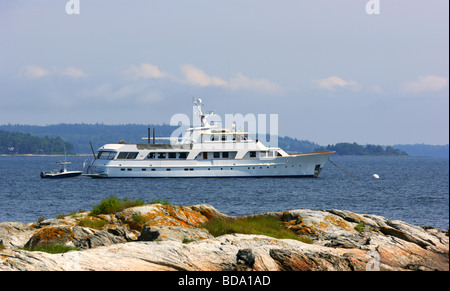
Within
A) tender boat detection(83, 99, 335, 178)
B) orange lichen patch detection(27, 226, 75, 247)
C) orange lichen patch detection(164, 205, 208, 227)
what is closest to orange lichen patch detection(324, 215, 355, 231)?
orange lichen patch detection(164, 205, 208, 227)

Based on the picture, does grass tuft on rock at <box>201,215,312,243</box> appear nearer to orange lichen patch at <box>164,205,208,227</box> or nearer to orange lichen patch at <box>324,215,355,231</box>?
orange lichen patch at <box>164,205,208,227</box>

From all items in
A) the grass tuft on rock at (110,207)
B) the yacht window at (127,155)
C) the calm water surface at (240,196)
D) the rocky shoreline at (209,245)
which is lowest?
the calm water surface at (240,196)

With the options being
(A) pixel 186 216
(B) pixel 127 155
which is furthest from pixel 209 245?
(B) pixel 127 155

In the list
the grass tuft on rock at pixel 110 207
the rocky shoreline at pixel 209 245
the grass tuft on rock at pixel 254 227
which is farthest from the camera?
the grass tuft on rock at pixel 110 207

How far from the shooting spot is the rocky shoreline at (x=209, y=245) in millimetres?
10547

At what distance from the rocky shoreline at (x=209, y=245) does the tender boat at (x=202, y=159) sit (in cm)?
3757

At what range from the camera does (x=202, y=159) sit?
5503 cm

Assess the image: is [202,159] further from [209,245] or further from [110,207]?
[209,245]

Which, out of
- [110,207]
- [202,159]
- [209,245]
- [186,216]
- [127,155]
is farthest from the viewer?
[127,155]

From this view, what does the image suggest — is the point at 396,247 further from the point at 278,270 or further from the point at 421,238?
the point at 278,270

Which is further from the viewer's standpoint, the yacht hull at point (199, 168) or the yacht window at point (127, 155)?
the yacht window at point (127, 155)

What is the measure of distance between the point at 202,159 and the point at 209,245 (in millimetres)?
43343

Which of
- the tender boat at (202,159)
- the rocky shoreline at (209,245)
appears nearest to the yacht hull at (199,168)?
the tender boat at (202,159)

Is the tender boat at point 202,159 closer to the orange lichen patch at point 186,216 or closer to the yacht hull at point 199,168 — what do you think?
the yacht hull at point 199,168
